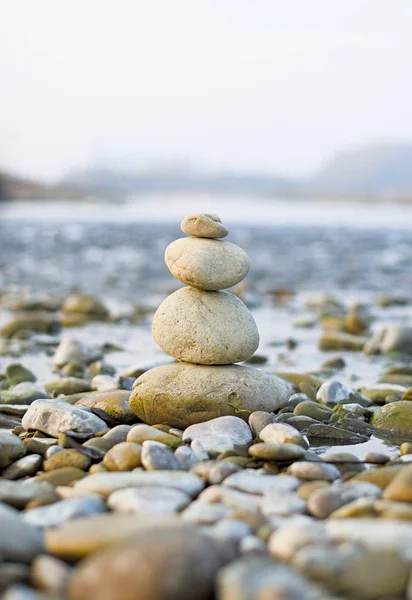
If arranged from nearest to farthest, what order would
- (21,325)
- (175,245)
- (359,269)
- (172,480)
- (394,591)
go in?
(394,591) < (172,480) < (175,245) < (21,325) < (359,269)

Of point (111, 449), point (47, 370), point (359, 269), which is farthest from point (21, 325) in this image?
point (359, 269)

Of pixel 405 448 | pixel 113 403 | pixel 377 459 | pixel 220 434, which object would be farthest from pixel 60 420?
pixel 405 448

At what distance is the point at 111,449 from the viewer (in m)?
4.19

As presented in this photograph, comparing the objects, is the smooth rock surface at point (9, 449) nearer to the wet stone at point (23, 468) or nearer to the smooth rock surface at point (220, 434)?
the wet stone at point (23, 468)

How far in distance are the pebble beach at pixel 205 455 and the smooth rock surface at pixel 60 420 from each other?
0.01m

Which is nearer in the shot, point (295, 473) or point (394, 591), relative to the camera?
point (394, 591)

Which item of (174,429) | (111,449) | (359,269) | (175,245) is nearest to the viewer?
A: (111,449)

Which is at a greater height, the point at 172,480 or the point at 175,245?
the point at 175,245

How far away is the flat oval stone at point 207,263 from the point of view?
5.18 metres

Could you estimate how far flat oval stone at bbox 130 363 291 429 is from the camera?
500 cm

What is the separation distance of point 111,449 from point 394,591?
1926 millimetres

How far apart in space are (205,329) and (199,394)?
429 mm

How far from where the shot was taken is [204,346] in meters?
5.14

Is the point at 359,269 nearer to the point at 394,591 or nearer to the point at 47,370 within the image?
the point at 47,370
